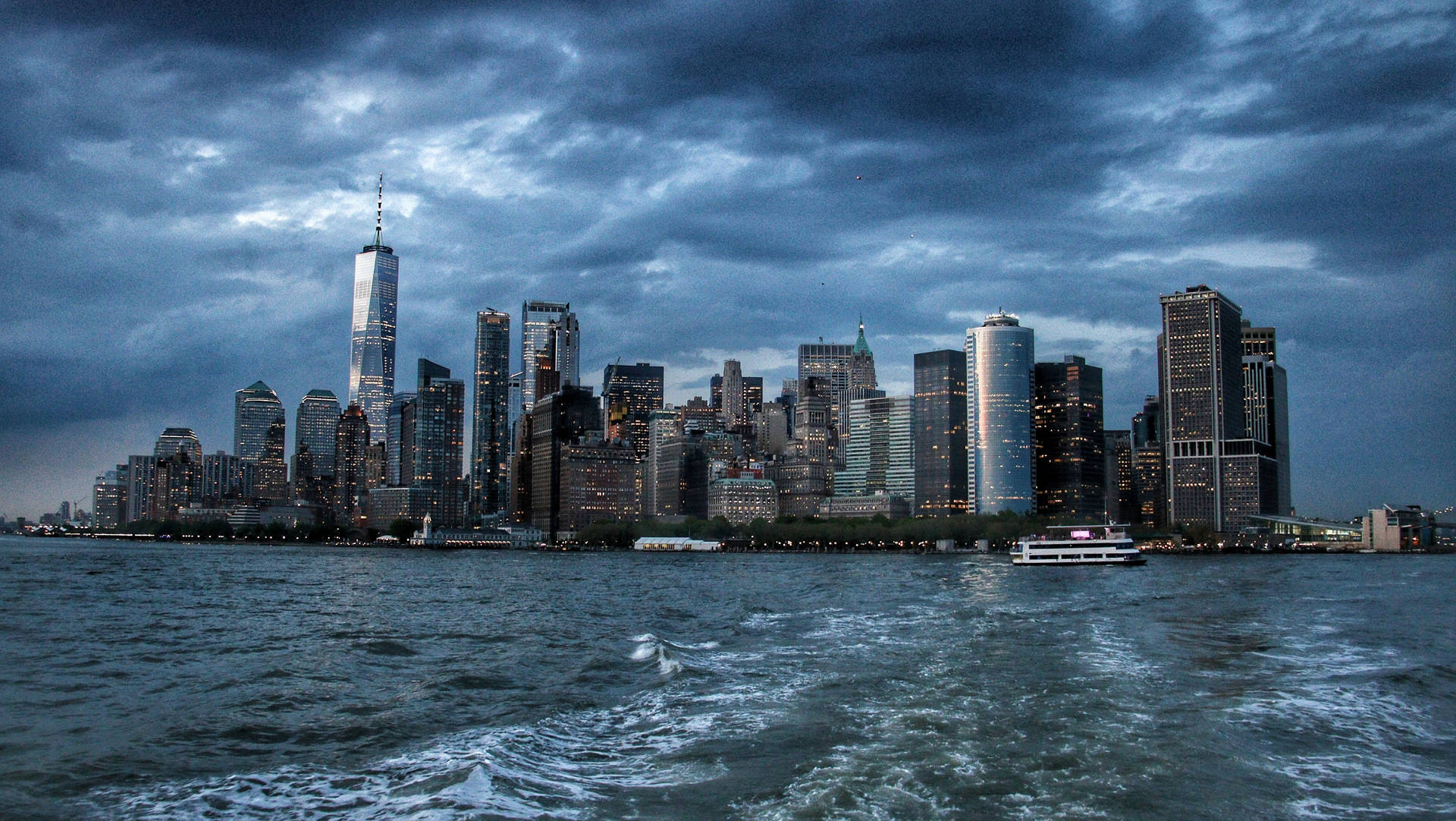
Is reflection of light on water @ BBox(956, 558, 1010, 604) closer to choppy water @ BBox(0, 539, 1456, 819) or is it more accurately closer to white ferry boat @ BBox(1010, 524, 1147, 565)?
white ferry boat @ BBox(1010, 524, 1147, 565)

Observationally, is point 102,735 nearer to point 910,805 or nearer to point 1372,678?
point 910,805

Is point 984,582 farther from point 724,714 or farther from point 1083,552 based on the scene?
point 724,714

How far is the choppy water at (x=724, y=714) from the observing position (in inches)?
701

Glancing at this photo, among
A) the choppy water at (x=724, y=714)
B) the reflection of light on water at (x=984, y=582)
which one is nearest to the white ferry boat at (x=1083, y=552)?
the reflection of light on water at (x=984, y=582)

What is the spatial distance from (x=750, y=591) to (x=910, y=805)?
6445 centimetres

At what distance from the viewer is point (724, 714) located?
25.9 m

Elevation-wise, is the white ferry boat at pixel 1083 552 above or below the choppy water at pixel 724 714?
below

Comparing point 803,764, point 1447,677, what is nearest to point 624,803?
point 803,764

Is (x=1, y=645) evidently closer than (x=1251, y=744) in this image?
No

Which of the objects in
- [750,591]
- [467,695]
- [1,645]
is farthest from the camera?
[750,591]

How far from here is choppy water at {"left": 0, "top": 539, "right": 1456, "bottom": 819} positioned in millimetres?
17797

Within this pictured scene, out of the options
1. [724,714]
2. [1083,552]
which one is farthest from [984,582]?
[724,714]

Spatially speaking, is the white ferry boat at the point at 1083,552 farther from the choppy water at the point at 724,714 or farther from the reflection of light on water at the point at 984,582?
the choppy water at the point at 724,714

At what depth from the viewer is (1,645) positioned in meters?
37.9
